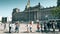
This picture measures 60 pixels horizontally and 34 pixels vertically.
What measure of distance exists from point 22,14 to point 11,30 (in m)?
126

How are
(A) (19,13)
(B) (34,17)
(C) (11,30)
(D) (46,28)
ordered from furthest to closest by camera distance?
(A) (19,13)
(B) (34,17)
(D) (46,28)
(C) (11,30)

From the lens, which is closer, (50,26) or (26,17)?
(50,26)

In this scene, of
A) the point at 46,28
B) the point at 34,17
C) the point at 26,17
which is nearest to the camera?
the point at 46,28

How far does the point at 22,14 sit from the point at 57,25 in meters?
123

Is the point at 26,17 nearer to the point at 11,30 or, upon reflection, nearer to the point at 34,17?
the point at 34,17

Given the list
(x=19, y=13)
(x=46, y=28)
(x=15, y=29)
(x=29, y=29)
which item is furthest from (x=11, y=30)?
(x=19, y=13)

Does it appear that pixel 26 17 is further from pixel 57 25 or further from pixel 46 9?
pixel 57 25

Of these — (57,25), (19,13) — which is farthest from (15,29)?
(19,13)

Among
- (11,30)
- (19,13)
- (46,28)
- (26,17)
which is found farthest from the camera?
(19,13)

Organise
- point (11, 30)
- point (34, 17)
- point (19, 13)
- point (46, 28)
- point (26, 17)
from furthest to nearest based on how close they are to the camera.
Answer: point (19, 13) → point (26, 17) → point (34, 17) → point (46, 28) → point (11, 30)

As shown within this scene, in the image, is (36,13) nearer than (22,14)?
Yes

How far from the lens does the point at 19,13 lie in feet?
501

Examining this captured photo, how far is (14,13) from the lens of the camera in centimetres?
15662

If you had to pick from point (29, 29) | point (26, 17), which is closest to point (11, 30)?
point (29, 29)
